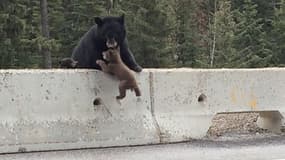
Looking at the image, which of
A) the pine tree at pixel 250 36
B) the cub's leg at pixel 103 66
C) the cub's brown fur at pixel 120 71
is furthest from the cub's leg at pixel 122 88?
the pine tree at pixel 250 36

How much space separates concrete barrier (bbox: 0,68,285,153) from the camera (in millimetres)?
7488

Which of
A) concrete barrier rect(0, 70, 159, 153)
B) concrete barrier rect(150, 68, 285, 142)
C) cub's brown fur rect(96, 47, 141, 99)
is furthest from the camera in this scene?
concrete barrier rect(150, 68, 285, 142)

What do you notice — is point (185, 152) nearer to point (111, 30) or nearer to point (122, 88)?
→ point (122, 88)

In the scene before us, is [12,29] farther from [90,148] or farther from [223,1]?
[90,148]

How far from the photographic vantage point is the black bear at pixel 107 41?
8227mm

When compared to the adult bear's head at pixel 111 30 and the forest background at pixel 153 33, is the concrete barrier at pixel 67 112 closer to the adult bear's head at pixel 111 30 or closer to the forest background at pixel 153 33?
the adult bear's head at pixel 111 30

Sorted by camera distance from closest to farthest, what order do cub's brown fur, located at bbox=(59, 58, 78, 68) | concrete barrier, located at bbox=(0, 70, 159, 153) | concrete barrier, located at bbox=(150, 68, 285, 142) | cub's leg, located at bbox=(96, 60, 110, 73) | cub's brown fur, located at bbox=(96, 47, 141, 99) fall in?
concrete barrier, located at bbox=(0, 70, 159, 153), cub's brown fur, located at bbox=(96, 47, 141, 99), cub's leg, located at bbox=(96, 60, 110, 73), concrete barrier, located at bbox=(150, 68, 285, 142), cub's brown fur, located at bbox=(59, 58, 78, 68)

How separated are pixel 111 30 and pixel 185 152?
1872 mm

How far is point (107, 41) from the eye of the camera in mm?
8203

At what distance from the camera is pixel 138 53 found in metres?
37.0

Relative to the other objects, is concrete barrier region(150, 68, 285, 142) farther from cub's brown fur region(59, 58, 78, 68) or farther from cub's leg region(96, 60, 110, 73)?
cub's brown fur region(59, 58, 78, 68)

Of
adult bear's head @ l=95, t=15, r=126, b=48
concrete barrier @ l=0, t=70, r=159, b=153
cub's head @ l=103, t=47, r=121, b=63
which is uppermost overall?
adult bear's head @ l=95, t=15, r=126, b=48

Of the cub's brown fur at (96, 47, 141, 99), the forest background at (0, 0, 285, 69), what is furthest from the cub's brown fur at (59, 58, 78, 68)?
the forest background at (0, 0, 285, 69)

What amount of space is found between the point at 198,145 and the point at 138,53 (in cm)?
A: 2899
